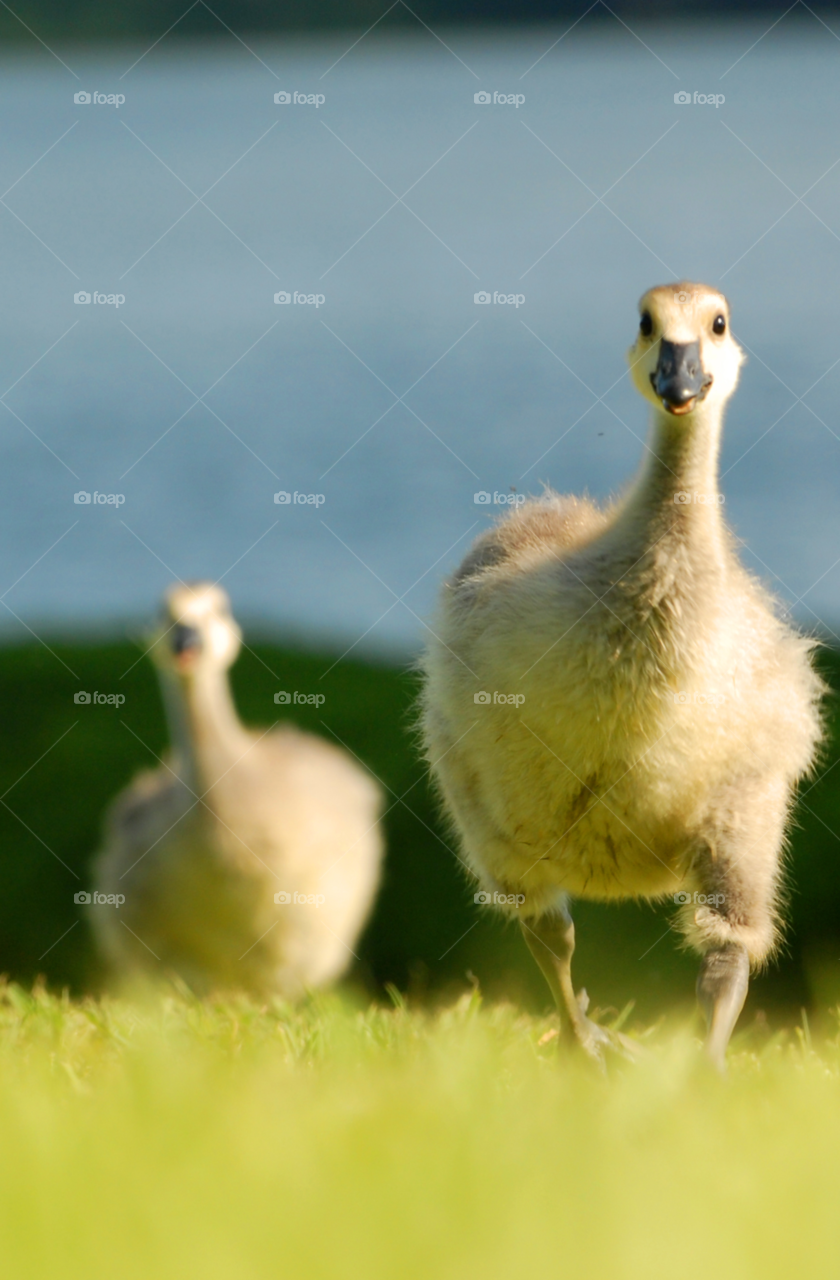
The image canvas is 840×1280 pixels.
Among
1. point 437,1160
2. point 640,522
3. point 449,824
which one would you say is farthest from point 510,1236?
point 449,824

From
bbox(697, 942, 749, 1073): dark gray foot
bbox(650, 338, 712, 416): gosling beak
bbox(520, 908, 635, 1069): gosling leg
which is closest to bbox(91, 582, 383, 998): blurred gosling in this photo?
bbox(520, 908, 635, 1069): gosling leg

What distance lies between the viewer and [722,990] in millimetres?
3439

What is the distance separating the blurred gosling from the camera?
512cm

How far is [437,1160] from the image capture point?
2.01 metres

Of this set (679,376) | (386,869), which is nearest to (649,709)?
(679,376)

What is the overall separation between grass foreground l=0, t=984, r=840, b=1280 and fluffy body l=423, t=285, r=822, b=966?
77 centimetres

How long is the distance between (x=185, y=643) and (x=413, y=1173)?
3.35 meters

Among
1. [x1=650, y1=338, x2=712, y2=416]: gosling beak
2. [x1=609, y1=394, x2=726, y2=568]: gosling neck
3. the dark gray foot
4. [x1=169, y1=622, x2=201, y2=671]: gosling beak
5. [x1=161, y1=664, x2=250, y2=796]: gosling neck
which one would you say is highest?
[x1=650, y1=338, x2=712, y2=416]: gosling beak

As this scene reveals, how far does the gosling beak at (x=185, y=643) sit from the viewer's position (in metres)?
5.11

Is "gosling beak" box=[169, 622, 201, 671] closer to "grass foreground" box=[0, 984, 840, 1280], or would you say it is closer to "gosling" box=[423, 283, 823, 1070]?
"gosling" box=[423, 283, 823, 1070]

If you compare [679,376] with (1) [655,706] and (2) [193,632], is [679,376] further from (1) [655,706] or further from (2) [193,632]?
(2) [193,632]

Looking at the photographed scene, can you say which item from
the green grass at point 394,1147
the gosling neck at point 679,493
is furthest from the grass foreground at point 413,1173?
the gosling neck at point 679,493

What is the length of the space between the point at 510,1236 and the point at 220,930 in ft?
11.6

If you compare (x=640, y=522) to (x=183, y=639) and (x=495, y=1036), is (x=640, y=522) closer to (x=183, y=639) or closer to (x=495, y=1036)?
(x=495, y=1036)
